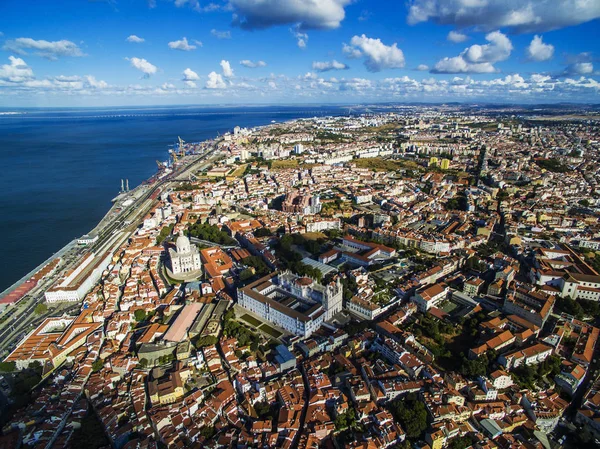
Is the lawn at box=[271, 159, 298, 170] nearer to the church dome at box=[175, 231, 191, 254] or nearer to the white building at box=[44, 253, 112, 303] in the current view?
the church dome at box=[175, 231, 191, 254]

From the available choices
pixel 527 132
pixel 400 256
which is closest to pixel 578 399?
pixel 400 256

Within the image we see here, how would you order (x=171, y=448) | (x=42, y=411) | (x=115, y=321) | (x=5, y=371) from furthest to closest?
(x=115, y=321) → (x=5, y=371) → (x=42, y=411) → (x=171, y=448)

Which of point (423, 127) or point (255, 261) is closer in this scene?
point (255, 261)


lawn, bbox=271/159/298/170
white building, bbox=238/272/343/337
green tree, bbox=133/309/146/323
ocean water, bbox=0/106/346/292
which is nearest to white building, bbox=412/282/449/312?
white building, bbox=238/272/343/337

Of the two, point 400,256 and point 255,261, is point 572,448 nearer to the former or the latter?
point 400,256

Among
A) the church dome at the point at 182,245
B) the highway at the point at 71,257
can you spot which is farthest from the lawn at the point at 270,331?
the highway at the point at 71,257

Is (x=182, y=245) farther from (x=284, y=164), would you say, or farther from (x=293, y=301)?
(x=284, y=164)
